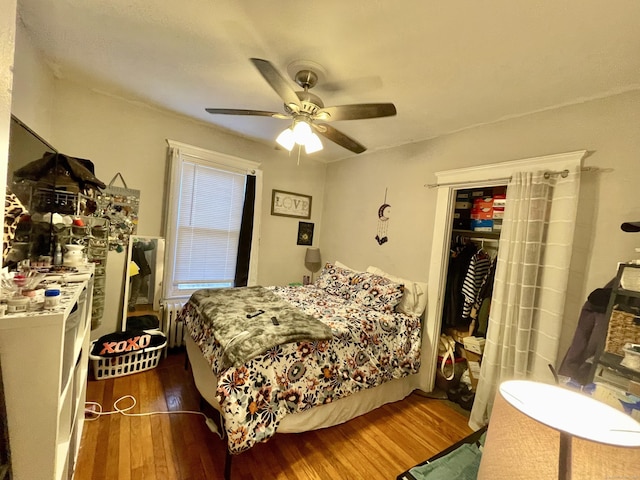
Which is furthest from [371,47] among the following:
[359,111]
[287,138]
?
[287,138]

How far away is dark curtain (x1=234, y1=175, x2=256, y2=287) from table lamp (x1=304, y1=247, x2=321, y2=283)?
914 mm

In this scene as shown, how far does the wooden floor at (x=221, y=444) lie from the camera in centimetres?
159

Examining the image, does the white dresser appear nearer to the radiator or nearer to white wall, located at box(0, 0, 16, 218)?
white wall, located at box(0, 0, 16, 218)

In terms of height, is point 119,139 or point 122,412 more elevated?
point 119,139

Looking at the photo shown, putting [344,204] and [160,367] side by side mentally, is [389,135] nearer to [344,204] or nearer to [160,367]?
[344,204]

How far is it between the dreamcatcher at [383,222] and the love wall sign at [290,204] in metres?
1.18

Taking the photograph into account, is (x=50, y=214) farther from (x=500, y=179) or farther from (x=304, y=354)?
(x=500, y=179)

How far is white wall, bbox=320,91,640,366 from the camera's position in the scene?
5.64 ft

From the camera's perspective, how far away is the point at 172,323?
2922mm

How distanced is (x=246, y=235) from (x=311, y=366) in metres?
2.04

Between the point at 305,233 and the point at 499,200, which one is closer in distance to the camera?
the point at 499,200

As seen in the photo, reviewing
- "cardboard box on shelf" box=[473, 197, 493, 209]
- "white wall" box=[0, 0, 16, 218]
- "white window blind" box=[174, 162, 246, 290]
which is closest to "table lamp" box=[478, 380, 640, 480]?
"white wall" box=[0, 0, 16, 218]

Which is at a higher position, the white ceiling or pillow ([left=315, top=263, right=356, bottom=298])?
the white ceiling

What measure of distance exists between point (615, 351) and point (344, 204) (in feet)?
9.31
